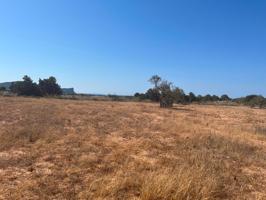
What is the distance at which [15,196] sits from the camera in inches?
267

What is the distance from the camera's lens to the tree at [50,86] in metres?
96.1

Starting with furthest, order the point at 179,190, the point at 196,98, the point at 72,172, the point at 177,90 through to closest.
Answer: the point at 196,98, the point at 177,90, the point at 72,172, the point at 179,190

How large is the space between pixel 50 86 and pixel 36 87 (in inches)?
265

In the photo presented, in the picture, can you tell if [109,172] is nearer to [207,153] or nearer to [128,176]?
[128,176]

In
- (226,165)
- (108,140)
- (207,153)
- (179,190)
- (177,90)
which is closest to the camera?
(179,190)

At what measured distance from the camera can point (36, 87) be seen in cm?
9081

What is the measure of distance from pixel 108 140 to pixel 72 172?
6.34m

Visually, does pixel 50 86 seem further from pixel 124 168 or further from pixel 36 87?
pixel 124 168

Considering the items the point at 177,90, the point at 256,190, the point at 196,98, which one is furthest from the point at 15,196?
the point at 196,98

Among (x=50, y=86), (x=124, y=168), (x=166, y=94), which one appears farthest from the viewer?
(x=50, y=86)

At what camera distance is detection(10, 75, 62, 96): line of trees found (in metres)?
88.9

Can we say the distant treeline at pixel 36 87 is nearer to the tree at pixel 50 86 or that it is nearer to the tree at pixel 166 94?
the tree at pixel 50 86

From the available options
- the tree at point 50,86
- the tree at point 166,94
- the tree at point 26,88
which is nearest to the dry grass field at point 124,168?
the tree at point 166,94

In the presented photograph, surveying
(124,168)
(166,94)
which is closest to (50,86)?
(166,94)
